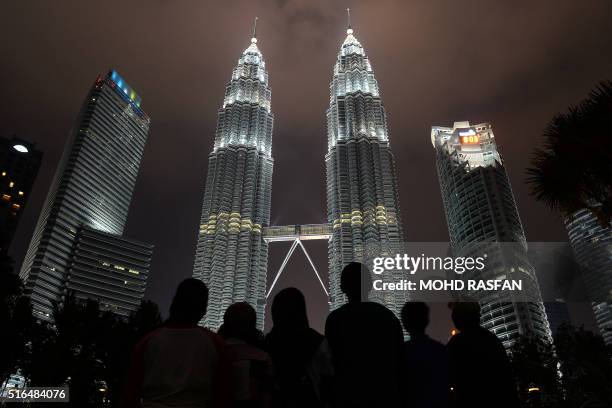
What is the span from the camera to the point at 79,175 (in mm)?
152875

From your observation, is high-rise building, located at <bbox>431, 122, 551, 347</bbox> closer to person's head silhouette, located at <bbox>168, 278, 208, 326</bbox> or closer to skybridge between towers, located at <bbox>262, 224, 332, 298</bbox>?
skybridge between towers, located at <bbox>262, 224, 332, 298</bbox>

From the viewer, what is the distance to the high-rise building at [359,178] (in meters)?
100

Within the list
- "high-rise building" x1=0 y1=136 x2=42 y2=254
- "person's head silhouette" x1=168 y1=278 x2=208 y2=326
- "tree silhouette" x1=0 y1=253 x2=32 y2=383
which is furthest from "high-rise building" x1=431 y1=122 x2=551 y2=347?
"high-rise building" x1=0 y1=136 x2=42 y2=254

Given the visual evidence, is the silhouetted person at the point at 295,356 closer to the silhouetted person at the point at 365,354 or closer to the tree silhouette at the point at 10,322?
the silhouetted person at the point at 365,354

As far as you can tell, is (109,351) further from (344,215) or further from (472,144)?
(472,144)

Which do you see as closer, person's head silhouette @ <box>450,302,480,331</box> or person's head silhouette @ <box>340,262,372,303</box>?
person's head silhouette @ <box>340,262,372,303</box>

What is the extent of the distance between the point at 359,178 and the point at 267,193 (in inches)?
1040

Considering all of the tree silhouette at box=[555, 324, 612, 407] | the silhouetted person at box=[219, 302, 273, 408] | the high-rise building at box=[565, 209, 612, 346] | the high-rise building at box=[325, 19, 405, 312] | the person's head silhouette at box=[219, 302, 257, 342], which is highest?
the high-rise building at box=[325, 19, 405, 312]

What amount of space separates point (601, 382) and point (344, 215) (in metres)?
84.7

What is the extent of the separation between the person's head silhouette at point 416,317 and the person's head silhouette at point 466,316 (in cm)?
39

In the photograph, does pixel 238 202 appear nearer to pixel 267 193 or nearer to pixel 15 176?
pixel 267 193

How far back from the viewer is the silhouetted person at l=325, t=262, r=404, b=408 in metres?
4.07

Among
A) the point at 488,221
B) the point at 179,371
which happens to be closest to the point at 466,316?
the point at 179,371

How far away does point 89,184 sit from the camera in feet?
518
